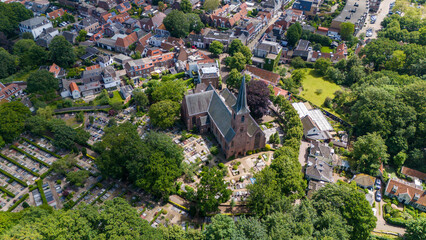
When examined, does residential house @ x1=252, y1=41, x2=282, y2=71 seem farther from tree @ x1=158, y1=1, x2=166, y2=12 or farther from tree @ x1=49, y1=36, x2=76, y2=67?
tree @ x1=49, y1=36, x2=76, y2=67

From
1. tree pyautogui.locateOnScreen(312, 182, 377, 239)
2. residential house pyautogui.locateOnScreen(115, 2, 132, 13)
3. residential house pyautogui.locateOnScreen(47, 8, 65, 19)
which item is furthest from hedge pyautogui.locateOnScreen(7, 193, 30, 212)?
residential house pyautogui.locateOnScreen(115, 2, 132, 13)

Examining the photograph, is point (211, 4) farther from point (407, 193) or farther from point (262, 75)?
point (407, 193)

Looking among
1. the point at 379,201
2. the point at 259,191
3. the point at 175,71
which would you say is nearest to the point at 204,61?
the point at 175,71

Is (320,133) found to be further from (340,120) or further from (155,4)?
(155,4)

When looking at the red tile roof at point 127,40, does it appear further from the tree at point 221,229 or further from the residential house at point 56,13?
the tree at point 221,229

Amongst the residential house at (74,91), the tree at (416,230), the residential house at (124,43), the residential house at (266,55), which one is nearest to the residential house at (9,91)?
the residential house at (74,91)

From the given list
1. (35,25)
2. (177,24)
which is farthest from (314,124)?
(35,25)
